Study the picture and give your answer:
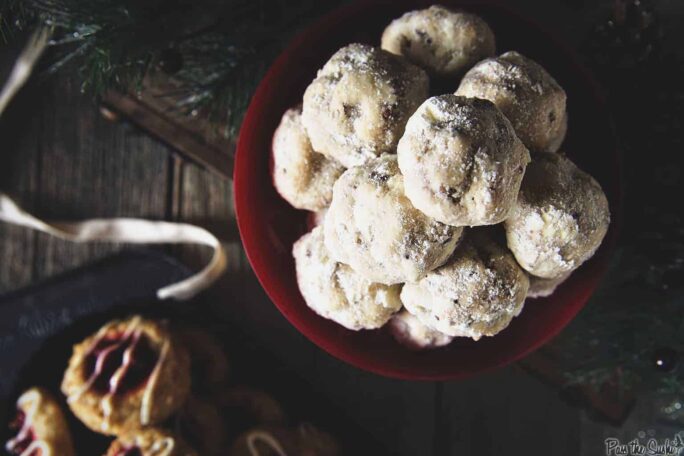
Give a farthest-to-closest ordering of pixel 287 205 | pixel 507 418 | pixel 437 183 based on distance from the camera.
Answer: pixel 507 418, pixel 287 205, pixel 437 183

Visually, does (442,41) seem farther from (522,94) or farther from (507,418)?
(507,418)

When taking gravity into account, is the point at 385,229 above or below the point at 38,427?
above

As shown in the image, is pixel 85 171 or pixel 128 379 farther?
pixel 85 171

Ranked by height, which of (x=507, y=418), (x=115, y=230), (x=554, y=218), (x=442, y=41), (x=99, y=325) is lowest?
(x=507, y=418)

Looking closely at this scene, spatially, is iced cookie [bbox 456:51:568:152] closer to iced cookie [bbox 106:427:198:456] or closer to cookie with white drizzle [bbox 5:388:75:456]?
iced cookie [bbox 106:427:198:456]

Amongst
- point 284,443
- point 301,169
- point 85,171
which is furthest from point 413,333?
point 85,171

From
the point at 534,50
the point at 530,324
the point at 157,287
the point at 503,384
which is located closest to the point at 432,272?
the point at 530,324
